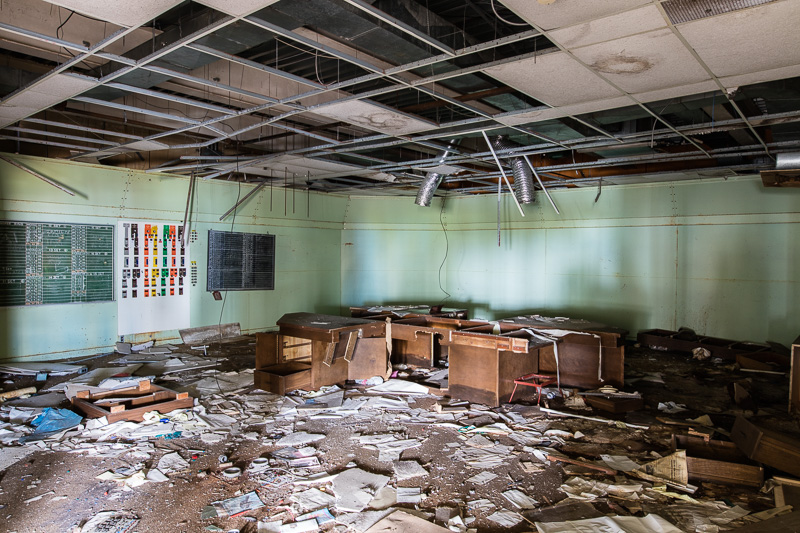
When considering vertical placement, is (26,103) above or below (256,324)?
above

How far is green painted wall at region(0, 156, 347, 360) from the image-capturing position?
6516 mm

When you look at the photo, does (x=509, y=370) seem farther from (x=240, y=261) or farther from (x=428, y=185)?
(x=240, y=261)

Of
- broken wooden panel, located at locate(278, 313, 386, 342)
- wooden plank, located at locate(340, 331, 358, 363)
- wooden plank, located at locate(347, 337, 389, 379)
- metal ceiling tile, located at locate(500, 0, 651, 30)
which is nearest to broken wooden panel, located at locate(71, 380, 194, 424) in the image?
broken wooden panel, located at locate(278, 313, 386, 342)

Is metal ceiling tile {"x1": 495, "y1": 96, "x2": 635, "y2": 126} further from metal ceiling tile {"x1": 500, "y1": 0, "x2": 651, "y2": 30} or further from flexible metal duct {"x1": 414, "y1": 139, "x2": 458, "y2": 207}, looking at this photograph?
flexible metal duct {"x1": 414, "y1": 139, "x2": 458, "y2": 207}

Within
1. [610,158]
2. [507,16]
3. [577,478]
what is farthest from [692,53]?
[610,158]

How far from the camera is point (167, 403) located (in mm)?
4641

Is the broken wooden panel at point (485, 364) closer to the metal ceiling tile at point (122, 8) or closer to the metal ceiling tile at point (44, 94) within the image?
the metal ceiling tile at point (122, 8)

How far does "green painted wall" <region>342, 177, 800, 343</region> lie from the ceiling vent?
5949mm

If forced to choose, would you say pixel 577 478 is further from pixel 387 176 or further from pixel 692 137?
pixel 387 176

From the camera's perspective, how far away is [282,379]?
206 inches

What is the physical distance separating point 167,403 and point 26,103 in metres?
3.14

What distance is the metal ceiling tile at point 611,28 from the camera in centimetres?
280

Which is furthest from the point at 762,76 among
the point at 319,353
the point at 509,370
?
the point at 319,353

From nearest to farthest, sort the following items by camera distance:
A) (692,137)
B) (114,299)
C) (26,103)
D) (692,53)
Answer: (692,53)
(26,103)
(692,137)
(114,299)
